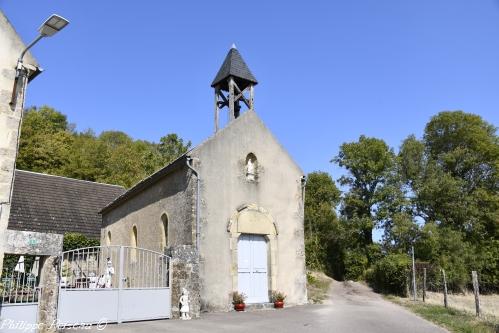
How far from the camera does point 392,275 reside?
22.7 m

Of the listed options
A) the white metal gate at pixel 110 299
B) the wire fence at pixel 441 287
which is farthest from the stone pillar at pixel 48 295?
the wire fence at pixel 441 287

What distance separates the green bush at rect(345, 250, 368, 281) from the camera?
1259 inches

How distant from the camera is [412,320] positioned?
12.5 meters

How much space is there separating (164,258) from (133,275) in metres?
4.70

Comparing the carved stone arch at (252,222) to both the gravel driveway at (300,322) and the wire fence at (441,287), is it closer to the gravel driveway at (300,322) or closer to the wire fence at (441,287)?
the gravel driveway at (300,322)

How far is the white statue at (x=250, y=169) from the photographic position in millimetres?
16781

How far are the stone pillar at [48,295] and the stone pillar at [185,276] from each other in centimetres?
361

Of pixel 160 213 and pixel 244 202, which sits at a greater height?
pixel 244 202

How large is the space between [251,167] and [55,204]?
13.5 metres

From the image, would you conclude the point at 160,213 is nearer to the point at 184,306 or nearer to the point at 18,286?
the point at 184,306

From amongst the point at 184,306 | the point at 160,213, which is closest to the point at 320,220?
the point at 160,213

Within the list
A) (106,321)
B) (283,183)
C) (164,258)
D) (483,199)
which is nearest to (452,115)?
(483,199)

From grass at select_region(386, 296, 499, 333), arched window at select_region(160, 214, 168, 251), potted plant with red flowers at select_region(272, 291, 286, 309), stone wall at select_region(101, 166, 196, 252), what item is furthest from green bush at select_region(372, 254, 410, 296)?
stone wall at select_region(101, 166, 196, 252)

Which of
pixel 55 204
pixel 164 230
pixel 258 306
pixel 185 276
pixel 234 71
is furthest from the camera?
pixel 55 204
